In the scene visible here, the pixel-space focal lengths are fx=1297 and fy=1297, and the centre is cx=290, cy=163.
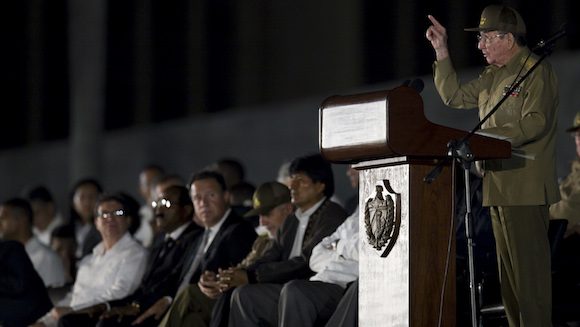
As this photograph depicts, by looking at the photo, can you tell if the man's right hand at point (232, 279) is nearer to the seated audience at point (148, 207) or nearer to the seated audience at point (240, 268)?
the seated audience at point (240, 268)

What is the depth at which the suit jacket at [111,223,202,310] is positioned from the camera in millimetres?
6742

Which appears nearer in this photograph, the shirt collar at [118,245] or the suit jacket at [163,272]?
the suit jacket at [163,272]

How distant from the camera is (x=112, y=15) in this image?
1248 cm

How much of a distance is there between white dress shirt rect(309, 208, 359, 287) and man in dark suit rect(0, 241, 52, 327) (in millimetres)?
2186

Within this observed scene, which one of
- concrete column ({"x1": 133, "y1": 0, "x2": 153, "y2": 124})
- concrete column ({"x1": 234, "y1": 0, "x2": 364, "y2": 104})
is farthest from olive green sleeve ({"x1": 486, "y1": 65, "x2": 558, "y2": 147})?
concrete column ({"x1": 133, "y1": 0, "x2": 153, "y2": 124})

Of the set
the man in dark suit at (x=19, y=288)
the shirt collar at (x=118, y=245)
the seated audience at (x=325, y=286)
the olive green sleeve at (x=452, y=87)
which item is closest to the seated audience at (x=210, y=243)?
the shirt collar at (x=118, y=245)

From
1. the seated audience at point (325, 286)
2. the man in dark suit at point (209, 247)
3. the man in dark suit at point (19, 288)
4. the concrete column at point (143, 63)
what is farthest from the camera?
the concrete column at point (143, 63)

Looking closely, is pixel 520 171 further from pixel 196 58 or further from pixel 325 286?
pixel 196 58

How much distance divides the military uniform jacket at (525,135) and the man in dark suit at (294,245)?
1.60m

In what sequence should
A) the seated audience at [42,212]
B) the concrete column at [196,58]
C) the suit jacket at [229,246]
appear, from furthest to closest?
the concrete column at [196,58] < the seated audience at [42,212] < the suit jacket at [229,246]

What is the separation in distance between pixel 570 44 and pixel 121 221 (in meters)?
2.94

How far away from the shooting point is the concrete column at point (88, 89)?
12344mm

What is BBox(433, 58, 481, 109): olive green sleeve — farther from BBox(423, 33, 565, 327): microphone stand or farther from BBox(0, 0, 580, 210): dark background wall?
BBox(0, 0, 580, 210): dark background wall

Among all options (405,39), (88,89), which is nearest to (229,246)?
(405,39)
